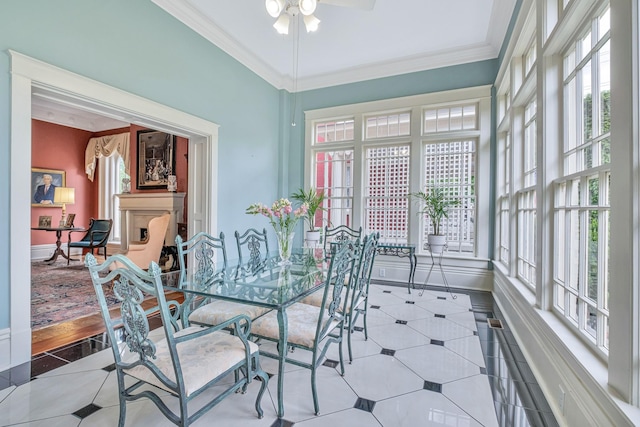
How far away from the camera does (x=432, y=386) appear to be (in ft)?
6.76

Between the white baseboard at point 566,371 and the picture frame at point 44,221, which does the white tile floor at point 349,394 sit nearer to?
the white baseboard at point 566,371

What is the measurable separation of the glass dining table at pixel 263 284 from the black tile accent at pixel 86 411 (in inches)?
29.2

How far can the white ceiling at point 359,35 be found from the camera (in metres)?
3.54

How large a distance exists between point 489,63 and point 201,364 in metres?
5.18

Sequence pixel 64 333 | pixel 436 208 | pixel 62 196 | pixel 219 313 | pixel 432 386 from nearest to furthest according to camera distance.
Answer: pixel 432 386
pixel 219 313
pixel 64 333
pixel 436 208
pixel 62 196

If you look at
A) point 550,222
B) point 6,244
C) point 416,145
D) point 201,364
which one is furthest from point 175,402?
point 416,145

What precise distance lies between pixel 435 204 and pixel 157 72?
3850mm

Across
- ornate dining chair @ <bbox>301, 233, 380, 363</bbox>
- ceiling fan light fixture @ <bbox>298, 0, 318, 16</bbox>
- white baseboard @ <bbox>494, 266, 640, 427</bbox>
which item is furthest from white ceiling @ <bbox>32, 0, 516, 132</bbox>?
white baseboard @ <bbox>494, 266, 640, 427</bbox>

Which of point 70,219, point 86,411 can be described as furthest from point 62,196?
point 86,411

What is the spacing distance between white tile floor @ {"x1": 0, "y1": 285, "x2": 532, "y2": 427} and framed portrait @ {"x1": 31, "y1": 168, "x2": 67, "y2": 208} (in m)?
6.74

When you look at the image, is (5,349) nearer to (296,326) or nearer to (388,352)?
(296,326)

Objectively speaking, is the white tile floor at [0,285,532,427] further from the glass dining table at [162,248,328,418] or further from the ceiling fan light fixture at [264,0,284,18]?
the ceiling fan light fixture at [264,0,284,18]

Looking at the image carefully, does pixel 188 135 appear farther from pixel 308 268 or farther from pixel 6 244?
pixel 308 268

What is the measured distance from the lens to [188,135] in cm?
398
